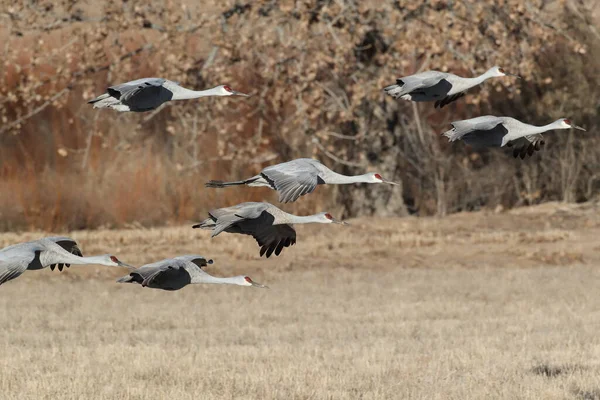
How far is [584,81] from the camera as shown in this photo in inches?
925

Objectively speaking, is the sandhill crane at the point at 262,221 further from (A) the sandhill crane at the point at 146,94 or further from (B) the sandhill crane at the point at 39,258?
(A) the sandhill crane at the point at 146,94

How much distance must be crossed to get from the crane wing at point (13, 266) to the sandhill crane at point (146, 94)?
100 cm

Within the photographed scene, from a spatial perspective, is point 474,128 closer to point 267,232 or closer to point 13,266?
point 267,232

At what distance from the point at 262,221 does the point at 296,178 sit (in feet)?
1.92

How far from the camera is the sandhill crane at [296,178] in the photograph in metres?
6.64

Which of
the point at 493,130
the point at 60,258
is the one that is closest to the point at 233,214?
the point at 60,258

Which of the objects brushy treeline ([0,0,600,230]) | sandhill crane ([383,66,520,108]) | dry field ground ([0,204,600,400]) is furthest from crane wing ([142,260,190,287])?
brushy treeline ([0,0,600,230])

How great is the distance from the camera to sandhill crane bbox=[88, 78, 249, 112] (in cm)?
710

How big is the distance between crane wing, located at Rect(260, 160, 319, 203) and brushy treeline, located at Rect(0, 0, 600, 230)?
11.7 m

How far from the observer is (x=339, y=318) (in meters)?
14.0

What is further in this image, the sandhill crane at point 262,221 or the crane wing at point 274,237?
the crane wing at point 274,237

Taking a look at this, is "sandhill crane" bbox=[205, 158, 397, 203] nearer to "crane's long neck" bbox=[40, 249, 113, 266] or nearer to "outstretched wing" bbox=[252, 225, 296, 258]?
"outstretched wing" bbox=[252, 225, 296, 258]

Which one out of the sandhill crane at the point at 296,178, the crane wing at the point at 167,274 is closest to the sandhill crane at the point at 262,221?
the sandhill crane at the point at 296,178

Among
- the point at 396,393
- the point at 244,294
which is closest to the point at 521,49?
the point at 244,294
